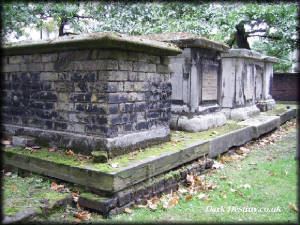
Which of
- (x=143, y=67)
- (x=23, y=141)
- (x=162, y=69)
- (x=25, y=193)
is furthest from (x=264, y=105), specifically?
(x=25, y=193)

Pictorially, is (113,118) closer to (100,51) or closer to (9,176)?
(100,51)

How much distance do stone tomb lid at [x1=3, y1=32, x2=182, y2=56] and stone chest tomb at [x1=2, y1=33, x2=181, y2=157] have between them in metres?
0.01

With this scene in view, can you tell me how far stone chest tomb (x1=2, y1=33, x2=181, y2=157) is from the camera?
388 cm

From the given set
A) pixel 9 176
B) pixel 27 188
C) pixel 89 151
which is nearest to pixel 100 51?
pixel 89 151

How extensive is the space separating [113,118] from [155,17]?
22.9 ft

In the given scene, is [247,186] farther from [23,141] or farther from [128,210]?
[23,141]

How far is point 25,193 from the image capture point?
350 centimetres

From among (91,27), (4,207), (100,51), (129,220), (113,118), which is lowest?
(129,220)

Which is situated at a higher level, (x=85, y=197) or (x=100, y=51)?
(x=100, y=51)

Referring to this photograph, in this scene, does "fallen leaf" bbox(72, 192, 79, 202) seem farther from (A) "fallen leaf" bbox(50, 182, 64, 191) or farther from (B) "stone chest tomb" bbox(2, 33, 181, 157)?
(B) "stone chest tomb" bbox(2, 33, 181, 157)

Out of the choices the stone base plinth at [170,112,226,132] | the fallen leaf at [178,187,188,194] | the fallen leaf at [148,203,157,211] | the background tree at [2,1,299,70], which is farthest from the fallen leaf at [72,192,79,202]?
the background tree at [2,1,299,70]

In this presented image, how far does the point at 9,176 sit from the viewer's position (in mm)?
4234

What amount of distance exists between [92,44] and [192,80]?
111 inches

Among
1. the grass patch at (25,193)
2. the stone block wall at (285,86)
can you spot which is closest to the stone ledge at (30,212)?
the grass patch at (25,193)
